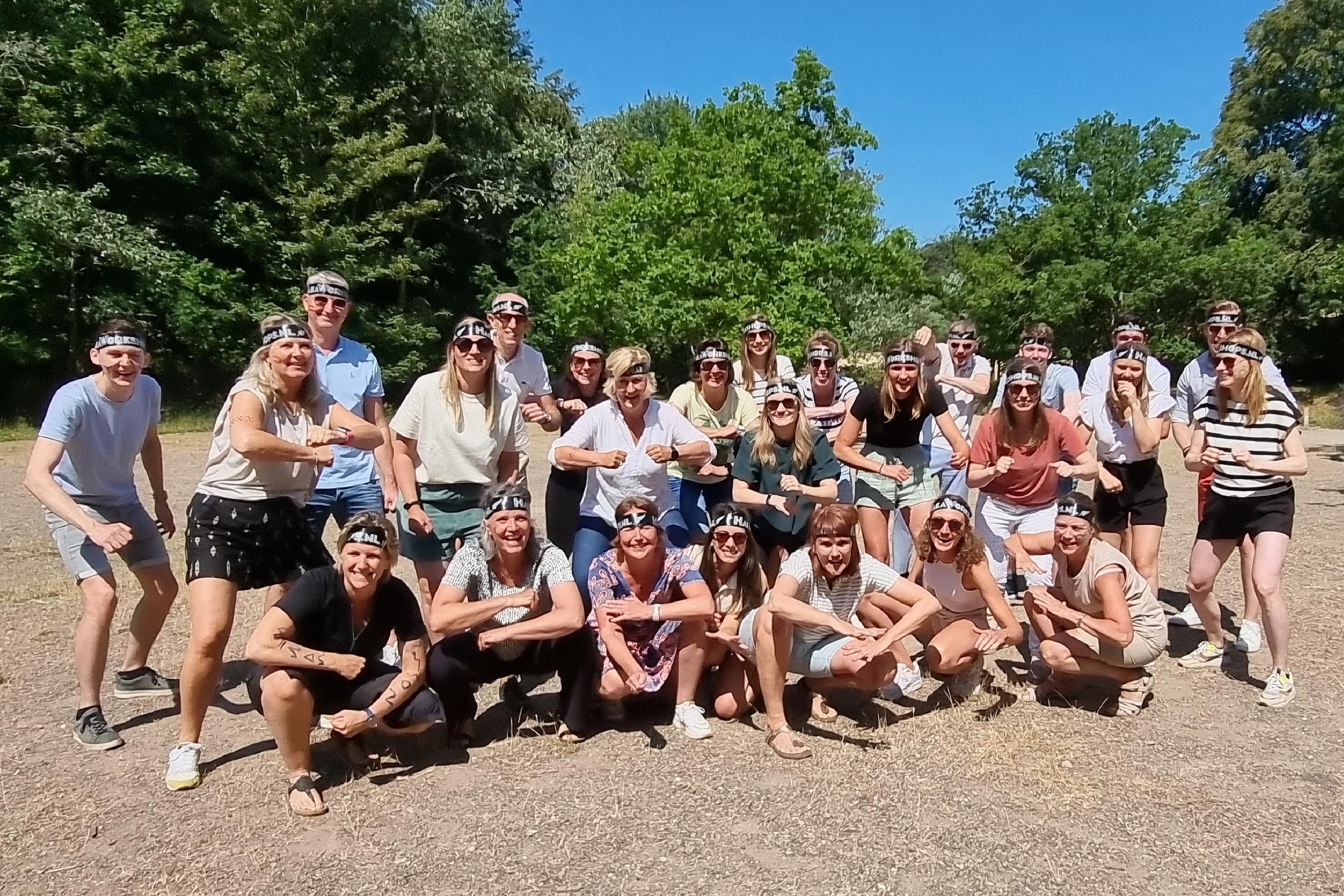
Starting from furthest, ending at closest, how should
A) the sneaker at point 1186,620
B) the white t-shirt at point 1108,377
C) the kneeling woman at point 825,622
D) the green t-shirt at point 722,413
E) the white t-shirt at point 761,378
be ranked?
the sneaker at point 1186,620 → the white t-shirt at point 761,378 → the white t-shirt at point 1108,377 → the green t-shirt at point 722,413 → the kneeling woman at point 825,622

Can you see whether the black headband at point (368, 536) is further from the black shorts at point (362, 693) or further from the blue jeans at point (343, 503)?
the blue jeans at point (343, 503)

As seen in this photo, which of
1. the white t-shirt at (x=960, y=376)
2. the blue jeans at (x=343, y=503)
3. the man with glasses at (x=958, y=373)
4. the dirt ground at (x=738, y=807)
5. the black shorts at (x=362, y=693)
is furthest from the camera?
the white t-shirt at (x=960, y=376)

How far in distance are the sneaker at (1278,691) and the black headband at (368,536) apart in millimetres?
4377

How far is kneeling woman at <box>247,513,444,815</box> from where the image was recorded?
3.64 metres

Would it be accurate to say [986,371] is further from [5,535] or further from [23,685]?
[5,535]

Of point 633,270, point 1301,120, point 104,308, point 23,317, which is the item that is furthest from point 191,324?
point 1301,120

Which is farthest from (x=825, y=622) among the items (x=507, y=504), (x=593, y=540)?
(x=507, y=504)

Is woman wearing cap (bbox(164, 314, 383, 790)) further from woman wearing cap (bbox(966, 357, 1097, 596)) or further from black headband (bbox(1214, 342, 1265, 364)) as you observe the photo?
black headband (bbox(1214, 342, 1265, 364))

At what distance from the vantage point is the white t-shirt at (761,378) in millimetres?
6091

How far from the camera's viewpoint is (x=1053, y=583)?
489cm

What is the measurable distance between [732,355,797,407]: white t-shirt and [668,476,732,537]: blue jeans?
68 cm

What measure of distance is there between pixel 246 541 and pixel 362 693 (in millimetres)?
811

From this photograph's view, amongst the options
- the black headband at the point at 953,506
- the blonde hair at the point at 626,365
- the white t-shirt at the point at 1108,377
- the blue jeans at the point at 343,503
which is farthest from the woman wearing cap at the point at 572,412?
the white t-shirt at the point at 1108,377

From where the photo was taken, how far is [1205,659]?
5.37 m
